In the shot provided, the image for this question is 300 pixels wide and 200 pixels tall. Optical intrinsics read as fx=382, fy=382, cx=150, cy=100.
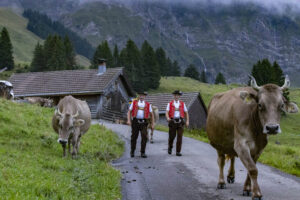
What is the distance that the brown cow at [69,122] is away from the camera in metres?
11.6

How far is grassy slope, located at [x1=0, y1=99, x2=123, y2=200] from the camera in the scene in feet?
22.1

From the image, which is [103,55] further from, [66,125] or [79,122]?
[66,125]

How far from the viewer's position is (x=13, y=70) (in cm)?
9431

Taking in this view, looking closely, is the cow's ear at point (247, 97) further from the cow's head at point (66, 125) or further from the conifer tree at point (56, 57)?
the conifer tree at point (56, 57)

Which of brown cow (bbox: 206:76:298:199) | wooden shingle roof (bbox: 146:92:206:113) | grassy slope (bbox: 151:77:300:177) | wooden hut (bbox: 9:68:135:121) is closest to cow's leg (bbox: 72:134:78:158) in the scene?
brown cow (bbox: 206:76:298:199)

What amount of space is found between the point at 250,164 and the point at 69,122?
6.66m

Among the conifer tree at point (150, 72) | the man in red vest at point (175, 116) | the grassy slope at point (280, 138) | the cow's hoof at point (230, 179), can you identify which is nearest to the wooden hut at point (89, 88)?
the grassy slope at point (280, 138)

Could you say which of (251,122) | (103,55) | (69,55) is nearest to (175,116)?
(251,122)

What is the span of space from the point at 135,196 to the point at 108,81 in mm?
35652

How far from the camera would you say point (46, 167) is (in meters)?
9.38

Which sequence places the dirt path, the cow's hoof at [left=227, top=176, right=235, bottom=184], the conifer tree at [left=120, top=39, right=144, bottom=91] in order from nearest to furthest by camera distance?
1. the dirt path
2. the cow's hoof at [left=227, top=176, right=235, bottom=184]
3. the conifer tree at [left=120, top=39, right=144, bottom=91]

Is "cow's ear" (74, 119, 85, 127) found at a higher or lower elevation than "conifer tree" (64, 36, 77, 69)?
lower

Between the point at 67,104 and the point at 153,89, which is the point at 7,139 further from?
the point at 153,89

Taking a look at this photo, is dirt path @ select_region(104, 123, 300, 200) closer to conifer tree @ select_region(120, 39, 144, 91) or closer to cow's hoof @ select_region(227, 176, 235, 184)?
cow's hoof @ select_region(227, 176, 235, 184)
